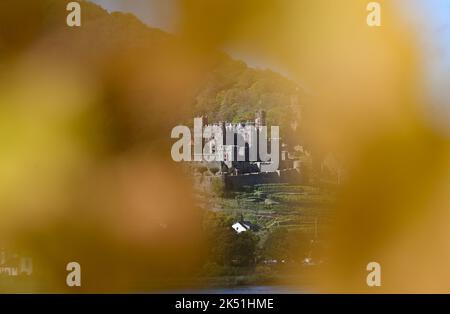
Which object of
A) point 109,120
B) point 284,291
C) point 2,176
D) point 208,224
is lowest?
point 284,291

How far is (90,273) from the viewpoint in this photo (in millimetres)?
2109

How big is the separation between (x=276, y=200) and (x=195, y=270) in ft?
1.41

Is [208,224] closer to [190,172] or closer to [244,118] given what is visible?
[190,172]

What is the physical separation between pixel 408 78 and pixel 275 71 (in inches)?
20.9

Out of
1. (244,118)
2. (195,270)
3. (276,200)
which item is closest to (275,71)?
(244,118)

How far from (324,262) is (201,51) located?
3.21ft

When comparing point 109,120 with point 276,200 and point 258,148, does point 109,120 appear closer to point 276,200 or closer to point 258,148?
point 258,148

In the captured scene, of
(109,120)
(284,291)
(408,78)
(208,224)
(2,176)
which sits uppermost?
(408,78)

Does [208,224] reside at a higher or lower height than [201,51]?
lower

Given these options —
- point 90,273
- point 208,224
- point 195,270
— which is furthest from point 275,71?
point 90,273

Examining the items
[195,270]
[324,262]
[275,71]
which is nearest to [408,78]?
[275,71]

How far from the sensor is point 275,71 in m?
2.13

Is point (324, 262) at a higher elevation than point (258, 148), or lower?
lower

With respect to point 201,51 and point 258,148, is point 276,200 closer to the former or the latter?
point 258,148
